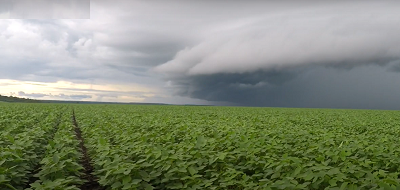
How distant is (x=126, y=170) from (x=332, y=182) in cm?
334

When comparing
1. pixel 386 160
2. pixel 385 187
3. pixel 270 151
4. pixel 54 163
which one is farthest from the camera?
pixel 270 151

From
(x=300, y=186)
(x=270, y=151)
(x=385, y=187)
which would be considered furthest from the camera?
→ (x=270, y=151)

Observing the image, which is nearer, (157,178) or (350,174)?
(350,174)

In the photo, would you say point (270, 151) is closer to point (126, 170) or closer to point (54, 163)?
point (126, 170)

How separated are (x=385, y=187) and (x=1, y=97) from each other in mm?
140126

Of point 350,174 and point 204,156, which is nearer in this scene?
point 350,174

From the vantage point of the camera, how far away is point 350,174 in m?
5.08

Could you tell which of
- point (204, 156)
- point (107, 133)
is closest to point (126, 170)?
point (204, 156)

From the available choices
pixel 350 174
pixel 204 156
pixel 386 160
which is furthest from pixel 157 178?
pixel 386 160

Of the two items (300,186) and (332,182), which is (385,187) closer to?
(332,182)

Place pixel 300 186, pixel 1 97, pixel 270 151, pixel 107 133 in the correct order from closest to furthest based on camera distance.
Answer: pixel 300 186 < pixel 270 151 < pixel 107 133 < pixel 1 97

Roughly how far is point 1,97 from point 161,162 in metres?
137

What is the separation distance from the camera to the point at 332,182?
4289 millimetres

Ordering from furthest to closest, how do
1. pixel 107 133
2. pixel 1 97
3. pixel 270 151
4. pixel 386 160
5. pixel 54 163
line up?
pixel 1 97, pixel 107 133, pixel 270 151, pixel 386 160, pixel 54 163
